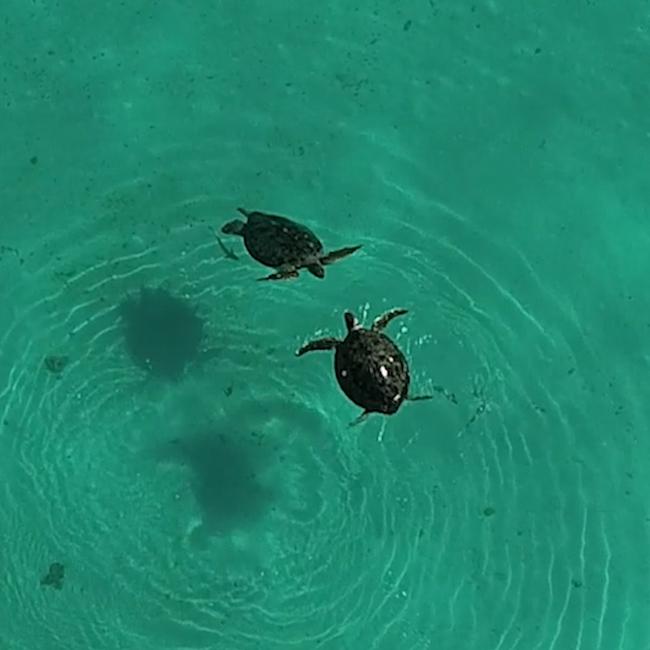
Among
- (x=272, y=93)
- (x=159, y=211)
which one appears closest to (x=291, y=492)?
(x=159, y=211)

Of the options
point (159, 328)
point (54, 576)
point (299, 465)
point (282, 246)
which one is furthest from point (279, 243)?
point (54, 576)

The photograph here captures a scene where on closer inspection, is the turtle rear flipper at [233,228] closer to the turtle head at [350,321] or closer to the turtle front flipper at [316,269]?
the turtle front flipper at [316,269]

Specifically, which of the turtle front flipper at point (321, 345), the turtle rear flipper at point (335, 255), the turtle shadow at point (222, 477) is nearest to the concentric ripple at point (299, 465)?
the turtle shadow at point (222, 477)

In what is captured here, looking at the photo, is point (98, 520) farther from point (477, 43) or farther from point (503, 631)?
point (477, 43)

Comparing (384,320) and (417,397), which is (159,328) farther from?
(417,397)

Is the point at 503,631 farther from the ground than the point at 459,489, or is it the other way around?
the point at 459,489

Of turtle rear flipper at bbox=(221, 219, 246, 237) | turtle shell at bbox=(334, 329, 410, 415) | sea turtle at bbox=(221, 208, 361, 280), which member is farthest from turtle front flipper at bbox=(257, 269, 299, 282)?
turtle shell at bbox=(334, 329, 410, 415)

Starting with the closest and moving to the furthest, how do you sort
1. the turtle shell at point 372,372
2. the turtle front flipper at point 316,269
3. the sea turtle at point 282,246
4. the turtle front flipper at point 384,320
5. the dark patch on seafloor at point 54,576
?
the turtle shell at point 372,372
the sea turtle at point 282,246
the turtle front flipper at point 316,269
the turtle front flipper at point 384,320
the dark patch on seafloor at point 54,576
